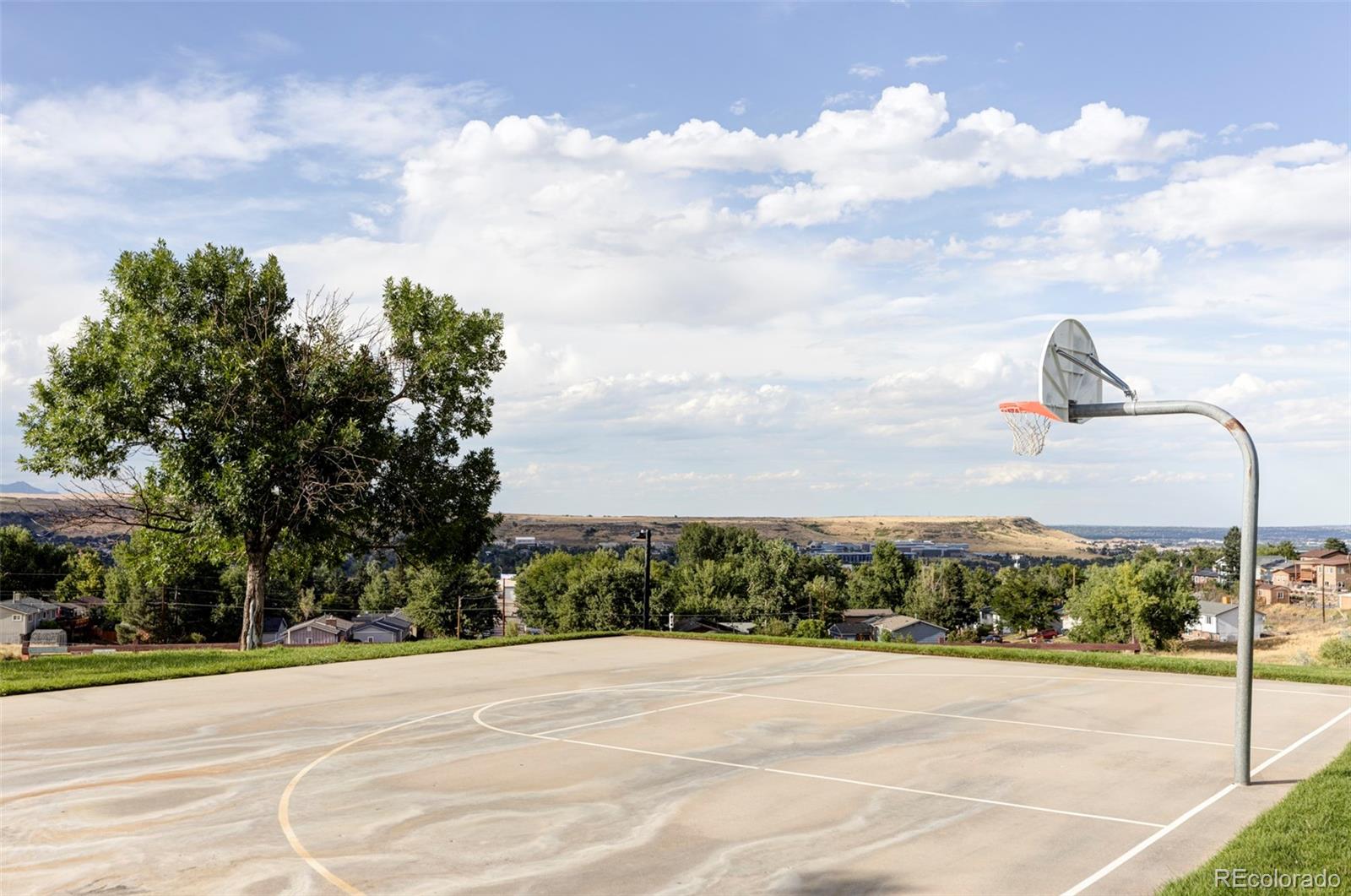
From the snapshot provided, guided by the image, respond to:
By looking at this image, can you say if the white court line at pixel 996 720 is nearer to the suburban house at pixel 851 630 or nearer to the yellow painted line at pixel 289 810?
the yellow painted line at pixel 289 810

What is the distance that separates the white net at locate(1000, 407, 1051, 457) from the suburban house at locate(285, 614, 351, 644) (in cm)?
7502

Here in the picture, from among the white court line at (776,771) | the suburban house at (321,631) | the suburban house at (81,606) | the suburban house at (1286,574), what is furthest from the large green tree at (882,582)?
the white court line at (776,771)

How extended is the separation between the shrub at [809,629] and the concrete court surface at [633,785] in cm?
4633

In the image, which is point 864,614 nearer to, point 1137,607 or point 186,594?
point 1137,607

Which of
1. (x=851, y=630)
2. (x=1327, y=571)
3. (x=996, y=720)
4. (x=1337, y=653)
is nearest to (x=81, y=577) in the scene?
(x=851, y=630)

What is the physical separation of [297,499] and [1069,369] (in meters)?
19.3

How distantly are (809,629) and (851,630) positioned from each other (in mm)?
24040

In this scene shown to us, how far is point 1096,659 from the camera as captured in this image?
21.9 meters

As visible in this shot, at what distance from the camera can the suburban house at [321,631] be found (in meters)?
81.3

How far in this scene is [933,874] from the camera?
302 inches

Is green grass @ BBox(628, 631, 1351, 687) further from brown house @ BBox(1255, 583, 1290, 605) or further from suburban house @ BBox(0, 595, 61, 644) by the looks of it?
brown house @ BBox(1255, 583, 1290, 605)

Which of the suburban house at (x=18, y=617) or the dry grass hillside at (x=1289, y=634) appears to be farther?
the suburban house at (x=18, y=617)

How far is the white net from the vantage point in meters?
13.2

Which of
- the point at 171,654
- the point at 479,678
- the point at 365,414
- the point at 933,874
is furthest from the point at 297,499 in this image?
the point at 933,874
